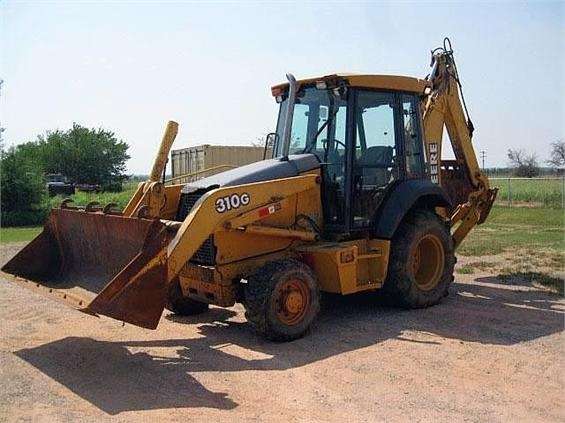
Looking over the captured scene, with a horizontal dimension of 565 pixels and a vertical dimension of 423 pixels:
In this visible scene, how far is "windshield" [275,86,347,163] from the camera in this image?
7270 millimetres

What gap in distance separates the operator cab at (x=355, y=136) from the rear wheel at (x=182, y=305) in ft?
6.23

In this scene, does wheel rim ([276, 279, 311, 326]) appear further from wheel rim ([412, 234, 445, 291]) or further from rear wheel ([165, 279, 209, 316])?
wheel rim ([412, 234, 445, 291])

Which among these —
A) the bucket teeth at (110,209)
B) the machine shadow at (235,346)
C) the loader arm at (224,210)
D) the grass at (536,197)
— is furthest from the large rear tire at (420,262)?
the grass at (536,197)

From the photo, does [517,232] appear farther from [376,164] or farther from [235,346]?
[235,346]

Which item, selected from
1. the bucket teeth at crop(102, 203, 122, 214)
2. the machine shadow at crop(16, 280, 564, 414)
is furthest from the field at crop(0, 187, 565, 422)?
the bucket teeth at crop(102, 203, 122, 214)

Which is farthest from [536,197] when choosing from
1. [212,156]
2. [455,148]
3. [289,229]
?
[289,229]

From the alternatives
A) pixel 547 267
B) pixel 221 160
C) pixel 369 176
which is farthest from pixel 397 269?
pixel 221 160

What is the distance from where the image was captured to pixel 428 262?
8.16 m

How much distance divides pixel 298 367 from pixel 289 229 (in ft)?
5.89

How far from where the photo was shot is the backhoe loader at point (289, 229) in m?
5.86

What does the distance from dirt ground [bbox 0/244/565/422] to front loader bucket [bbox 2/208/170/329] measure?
63 cm

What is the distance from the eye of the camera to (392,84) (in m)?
7.65

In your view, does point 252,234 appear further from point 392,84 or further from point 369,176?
point 392,84

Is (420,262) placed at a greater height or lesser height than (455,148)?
lesser
